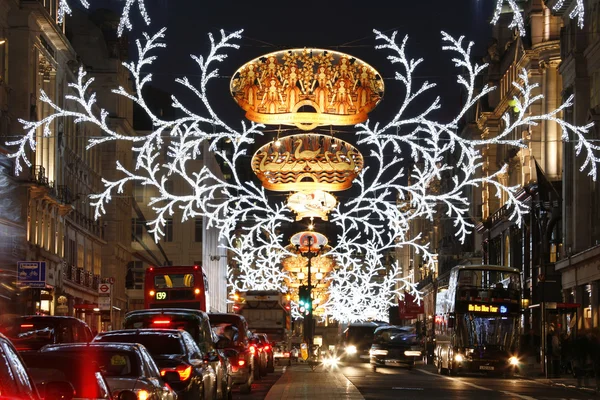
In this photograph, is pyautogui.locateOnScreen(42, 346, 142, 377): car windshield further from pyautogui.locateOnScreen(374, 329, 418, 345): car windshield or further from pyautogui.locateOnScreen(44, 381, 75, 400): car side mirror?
pyautogui.locateOnScreen(374, 329, 418, 345): car windshield

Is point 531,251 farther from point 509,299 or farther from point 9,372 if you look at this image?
point 9,372

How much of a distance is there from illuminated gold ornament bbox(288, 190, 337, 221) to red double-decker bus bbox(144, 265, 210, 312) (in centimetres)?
1262

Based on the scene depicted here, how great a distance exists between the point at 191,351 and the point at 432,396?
918 centimetres

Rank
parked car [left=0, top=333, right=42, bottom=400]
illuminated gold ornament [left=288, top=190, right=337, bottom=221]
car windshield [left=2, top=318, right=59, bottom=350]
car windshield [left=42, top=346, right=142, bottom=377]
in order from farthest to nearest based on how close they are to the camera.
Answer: illuminated gold ornament [left=288, top=190, right=337, bottom=221]
car windshield [left=2, top=318, right=59, bottom=350]
car windshield [left=42, top=346, right=142, bottom=377]
parked car [left=0, top=333, right=42, bottom=400]

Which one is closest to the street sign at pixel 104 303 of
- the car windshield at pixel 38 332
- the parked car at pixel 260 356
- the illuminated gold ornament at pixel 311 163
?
the parked car at pixel 260 356

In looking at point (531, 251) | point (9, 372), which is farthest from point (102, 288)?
point (9, 372)

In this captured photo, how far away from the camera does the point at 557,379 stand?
137 feet

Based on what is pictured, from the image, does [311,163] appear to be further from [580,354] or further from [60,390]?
[60,390]

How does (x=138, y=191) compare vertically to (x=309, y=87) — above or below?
above

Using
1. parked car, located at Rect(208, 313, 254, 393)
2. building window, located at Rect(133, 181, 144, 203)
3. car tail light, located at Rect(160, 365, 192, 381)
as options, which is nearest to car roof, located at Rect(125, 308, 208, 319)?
parked car, located at Rect(208, 313, 254, 393)

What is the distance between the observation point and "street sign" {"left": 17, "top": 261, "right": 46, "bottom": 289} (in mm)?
38906

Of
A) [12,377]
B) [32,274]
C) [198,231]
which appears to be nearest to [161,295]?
[32,274]

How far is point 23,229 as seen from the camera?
5112 centimetres

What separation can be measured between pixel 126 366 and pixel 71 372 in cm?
273
